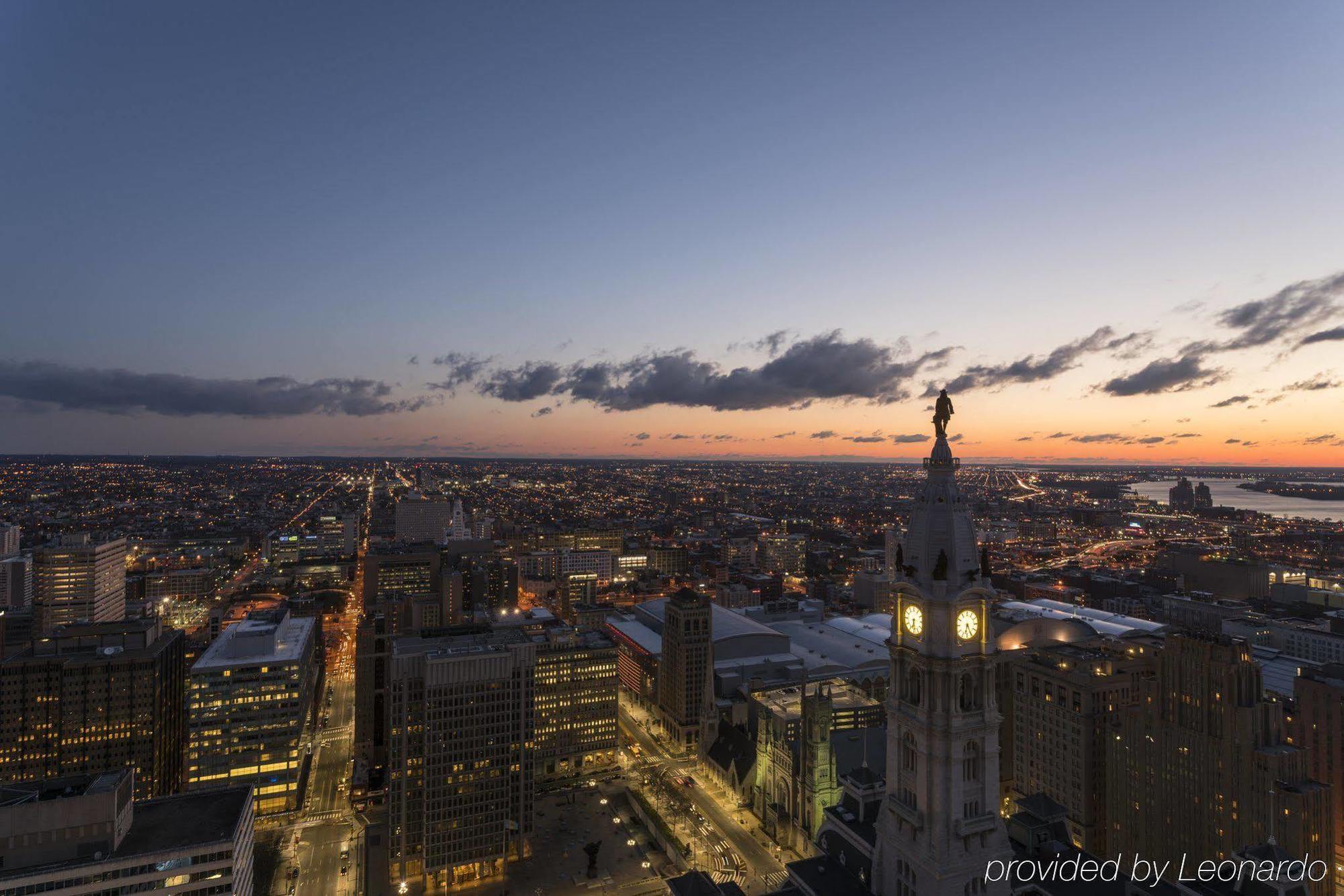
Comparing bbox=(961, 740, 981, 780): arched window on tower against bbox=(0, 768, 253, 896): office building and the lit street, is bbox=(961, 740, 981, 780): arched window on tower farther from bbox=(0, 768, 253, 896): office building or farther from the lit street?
bbox=(0, 768, 253, 896): office building

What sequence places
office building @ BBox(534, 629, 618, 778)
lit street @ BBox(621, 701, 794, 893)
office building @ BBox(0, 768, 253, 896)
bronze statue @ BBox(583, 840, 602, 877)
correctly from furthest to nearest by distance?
office building @ BBox(534, 629, 618, 778)
bronze statue @ BBox(583, 840, 602, 877)
lit street @ BBox(621, 701, 794, 893)
office building @ BBox(0, 768, 253, 896)

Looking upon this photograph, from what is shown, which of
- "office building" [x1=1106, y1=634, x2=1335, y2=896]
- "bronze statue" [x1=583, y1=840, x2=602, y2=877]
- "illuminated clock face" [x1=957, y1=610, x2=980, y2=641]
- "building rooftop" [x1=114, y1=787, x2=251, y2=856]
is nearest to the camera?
"illuminated clock face" [x1=957, y1=610, x2=980, y2=641]

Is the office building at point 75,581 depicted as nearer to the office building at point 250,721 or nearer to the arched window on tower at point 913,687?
the office building at point 250,721

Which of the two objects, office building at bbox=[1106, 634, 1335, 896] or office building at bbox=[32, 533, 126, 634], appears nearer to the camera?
office building at bbox=[1106, 634, 1335, 896]

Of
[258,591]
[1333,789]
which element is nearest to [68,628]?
[258,591]

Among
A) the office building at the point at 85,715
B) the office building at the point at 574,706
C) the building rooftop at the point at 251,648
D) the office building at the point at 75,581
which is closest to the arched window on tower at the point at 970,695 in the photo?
the office building at the point at 574,706

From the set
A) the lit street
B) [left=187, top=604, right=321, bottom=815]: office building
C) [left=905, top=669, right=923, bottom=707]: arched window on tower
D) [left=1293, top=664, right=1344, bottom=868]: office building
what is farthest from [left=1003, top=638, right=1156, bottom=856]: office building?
[left=187, top=604, right=321, bottom=815]: office building
